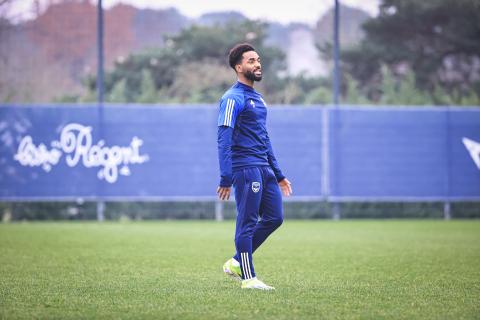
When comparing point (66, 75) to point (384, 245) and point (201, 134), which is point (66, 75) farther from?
point (384, 245)

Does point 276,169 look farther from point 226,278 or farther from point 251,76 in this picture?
point 226,278

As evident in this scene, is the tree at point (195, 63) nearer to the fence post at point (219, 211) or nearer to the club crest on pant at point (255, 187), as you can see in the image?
the fence post at point (219, 211)

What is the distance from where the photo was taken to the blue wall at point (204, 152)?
694 inches

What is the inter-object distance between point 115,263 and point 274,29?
20.7m

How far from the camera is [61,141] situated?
17672 millimetres

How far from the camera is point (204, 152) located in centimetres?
1791

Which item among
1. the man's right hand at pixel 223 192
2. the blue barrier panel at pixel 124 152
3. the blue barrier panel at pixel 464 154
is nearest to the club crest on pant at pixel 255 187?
the man's right hand at pixel 223 192

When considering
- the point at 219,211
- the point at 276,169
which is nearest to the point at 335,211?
the point at 219,211

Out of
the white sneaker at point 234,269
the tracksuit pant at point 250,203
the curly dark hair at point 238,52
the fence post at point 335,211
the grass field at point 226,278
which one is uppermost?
the curly dark hair at point 238,52

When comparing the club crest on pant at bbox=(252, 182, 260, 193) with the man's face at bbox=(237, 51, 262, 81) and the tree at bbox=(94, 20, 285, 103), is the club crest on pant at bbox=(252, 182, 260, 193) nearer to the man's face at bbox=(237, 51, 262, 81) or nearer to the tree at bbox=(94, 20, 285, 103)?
the man's face at bbox=(237, 51, 262, 81)

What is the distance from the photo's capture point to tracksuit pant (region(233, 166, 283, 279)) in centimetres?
717

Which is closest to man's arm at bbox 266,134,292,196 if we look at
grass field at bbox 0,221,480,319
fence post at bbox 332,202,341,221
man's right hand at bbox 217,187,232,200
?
man's right hand at bbox 217,187,232,200

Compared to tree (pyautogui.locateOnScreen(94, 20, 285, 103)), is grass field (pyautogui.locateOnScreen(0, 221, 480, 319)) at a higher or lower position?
lower

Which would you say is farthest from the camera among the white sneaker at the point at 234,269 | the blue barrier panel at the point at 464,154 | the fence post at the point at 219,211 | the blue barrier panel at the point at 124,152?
the fence post at the point at 219,211
